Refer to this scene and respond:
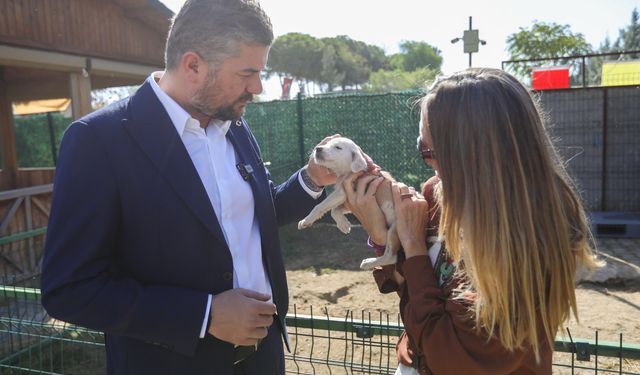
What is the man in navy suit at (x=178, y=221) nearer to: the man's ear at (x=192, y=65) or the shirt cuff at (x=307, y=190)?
the man's ear at (x=192, y=65)

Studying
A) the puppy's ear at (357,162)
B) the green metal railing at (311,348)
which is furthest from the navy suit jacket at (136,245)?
the puppy's ear at (357,162)

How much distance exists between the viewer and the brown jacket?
159 centimetres

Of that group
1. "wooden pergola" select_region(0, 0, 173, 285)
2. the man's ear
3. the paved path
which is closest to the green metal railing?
the man's ear

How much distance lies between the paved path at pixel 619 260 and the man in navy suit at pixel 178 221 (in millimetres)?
5130

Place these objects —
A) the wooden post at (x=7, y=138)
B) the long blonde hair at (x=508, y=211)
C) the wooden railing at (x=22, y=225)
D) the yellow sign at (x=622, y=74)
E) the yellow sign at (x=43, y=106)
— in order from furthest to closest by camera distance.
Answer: the yellow sign at (x=43, y=106), the wooden post at (x=7, y=138), the yellow sign at (x=622, y=74), the wooden railing at (x=22, y=225), the long blonde hair at (x=508, y=211)

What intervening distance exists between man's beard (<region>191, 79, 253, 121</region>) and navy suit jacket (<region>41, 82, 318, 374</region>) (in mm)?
165

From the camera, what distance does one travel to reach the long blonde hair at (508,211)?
5.08ft

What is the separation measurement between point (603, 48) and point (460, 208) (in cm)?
5441

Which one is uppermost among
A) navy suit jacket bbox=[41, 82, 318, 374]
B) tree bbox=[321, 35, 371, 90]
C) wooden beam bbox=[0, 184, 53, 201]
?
tree bbox=[321, 35, 371, 90]

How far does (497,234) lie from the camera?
1.56m

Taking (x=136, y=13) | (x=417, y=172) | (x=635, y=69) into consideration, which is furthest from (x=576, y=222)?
(x=635, y=69)

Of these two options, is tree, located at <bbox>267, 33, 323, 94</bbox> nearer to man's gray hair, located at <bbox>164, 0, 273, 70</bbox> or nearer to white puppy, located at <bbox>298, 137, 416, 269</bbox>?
white puppy, located at <bbox>298, 137, 416, 269</bbox>

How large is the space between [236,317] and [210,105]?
0.89 metres

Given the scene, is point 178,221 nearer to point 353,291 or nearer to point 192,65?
point 192,65
